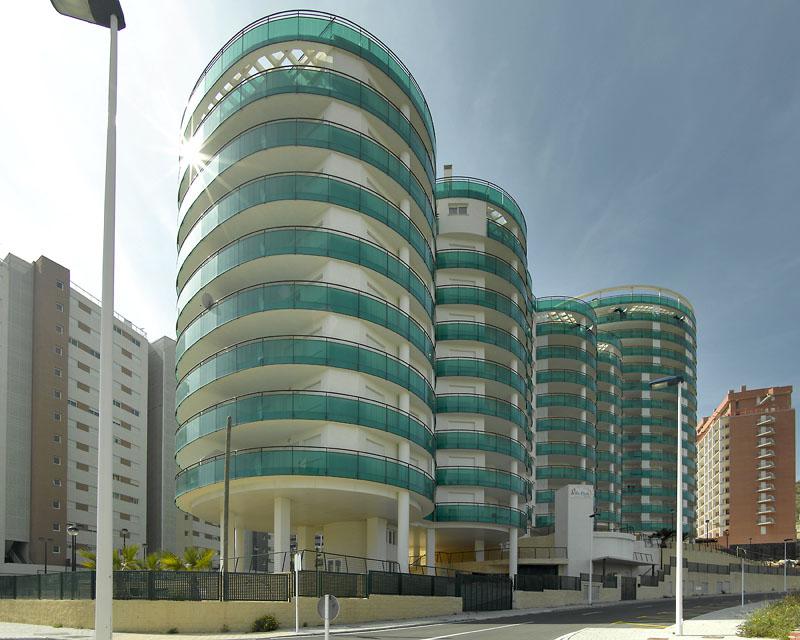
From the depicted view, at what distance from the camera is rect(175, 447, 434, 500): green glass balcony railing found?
118 ft

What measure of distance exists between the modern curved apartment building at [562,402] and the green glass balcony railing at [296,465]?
4878 cm

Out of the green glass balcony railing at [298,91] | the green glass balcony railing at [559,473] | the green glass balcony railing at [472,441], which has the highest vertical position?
the green glass balcony railing at [298,91]

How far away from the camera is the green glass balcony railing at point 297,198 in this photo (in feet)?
129

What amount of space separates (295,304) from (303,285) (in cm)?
101

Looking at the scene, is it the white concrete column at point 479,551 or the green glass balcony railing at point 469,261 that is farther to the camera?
the white concrete column at point 479,551

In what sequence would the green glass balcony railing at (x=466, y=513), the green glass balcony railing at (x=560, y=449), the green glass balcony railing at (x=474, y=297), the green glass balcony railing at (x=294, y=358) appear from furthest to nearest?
the green glass balcony railing at (x=560, y=449) < the green glass balcony railing at (x=474, y=297) < the green glass balcony railing at (x=466, y=513) < the green glass balcony railing at (x=294, y=358)

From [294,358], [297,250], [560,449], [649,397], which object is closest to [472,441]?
[294,358]

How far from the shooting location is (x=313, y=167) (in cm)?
4178

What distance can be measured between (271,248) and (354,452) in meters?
10.7

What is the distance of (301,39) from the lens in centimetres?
4116

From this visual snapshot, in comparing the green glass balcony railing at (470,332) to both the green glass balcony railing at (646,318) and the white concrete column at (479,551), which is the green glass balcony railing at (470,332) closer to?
the white concrete column at (479,551)

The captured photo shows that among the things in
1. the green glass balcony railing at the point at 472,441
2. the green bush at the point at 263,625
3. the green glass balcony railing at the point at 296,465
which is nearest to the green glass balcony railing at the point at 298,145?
the green glass balcony railing at the point at 296,465

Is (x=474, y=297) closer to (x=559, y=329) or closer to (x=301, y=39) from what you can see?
(x=301, y=39)

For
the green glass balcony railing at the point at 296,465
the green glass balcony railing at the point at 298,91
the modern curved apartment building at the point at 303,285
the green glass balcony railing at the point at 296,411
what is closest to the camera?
the green glass balcony railing at the point at 296,465
